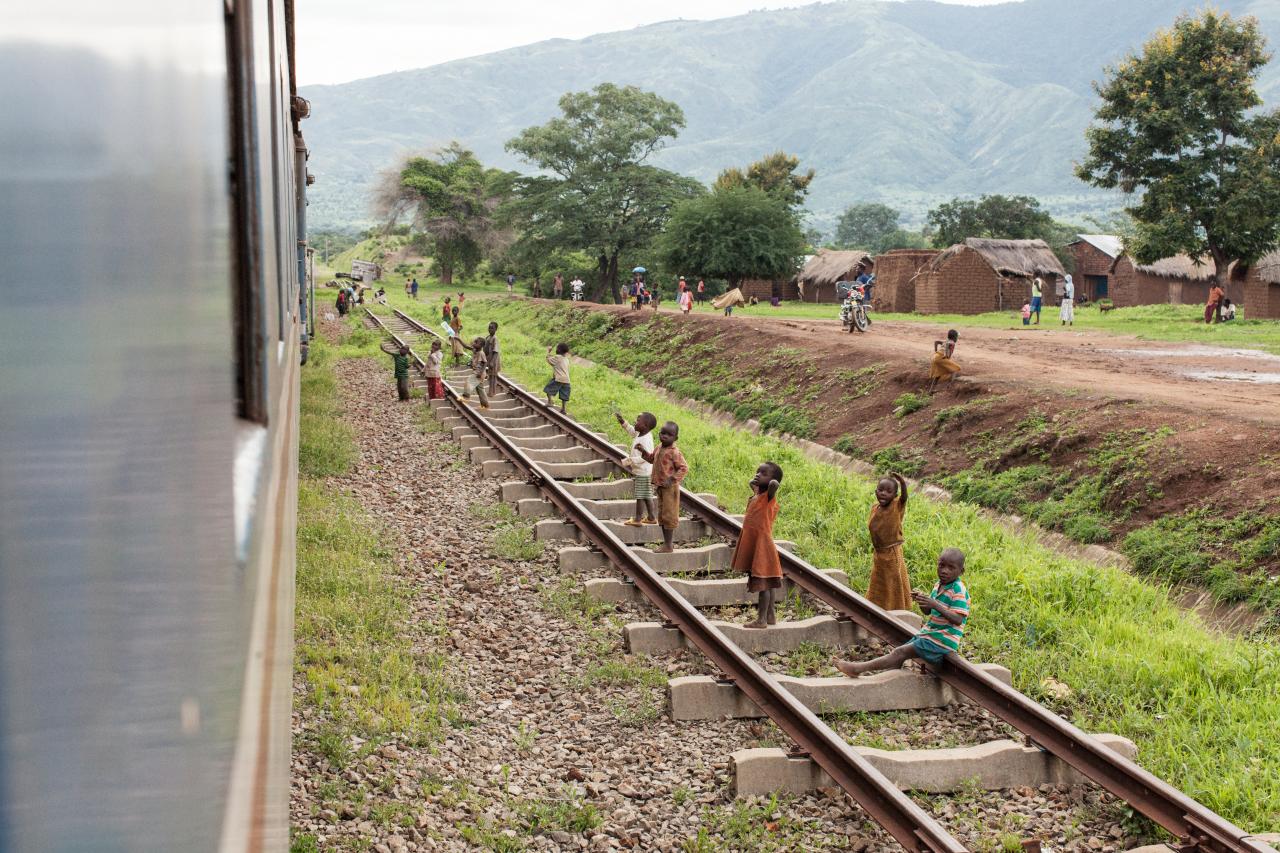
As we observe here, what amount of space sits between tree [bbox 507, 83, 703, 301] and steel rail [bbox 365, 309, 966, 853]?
45711 mm

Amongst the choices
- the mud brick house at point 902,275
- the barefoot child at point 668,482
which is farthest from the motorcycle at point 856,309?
the mud brick house at point 902,275

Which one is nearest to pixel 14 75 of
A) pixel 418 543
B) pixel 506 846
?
pixel 506 846

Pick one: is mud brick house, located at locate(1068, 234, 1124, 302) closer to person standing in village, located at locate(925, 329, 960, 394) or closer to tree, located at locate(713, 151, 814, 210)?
tree, located at locate(713, 151, 814, 210)

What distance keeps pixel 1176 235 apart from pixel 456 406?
2703 centimetres

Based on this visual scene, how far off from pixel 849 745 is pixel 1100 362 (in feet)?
50.6

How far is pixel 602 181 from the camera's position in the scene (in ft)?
186

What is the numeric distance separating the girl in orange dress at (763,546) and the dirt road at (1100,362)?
22.8 feet

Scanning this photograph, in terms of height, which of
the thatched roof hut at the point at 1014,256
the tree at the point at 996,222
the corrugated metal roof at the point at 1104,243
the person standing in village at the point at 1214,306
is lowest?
the person standing in village at the point at 1214,306

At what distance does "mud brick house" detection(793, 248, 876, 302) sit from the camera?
5859cm

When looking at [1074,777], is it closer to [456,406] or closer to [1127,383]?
[1127,383]

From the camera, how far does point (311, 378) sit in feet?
74.2

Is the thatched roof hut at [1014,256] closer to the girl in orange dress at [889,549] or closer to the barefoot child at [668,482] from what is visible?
the barefoot child at [668,482]

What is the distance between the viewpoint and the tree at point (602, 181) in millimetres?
55375

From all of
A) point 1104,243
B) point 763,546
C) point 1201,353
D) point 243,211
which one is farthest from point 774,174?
point 243,211
